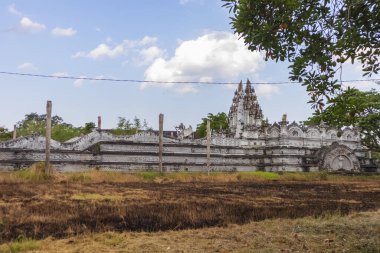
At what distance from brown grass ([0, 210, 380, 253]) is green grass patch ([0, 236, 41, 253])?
35 mm

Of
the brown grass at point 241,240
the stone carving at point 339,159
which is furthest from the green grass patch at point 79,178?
the stone carving at point 339,159

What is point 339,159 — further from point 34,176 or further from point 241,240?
point 241,240

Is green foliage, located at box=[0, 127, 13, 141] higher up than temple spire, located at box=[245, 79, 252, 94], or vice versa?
temple spire, located at box=[245, 79, 252, 94]


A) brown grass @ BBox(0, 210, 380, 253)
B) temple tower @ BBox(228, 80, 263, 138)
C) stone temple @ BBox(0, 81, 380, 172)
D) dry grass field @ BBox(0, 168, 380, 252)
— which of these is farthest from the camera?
temple tower @ BBox(228, 80, 263, 138)

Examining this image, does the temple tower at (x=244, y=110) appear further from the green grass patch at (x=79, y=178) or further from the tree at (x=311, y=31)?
the tree at (x=311, y=31)

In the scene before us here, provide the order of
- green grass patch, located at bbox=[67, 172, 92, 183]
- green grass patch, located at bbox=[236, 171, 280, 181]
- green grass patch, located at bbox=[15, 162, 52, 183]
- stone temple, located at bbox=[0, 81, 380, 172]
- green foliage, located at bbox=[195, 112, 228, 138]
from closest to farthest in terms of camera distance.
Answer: green grass patch, located at bbox=[15, 162, 52, 183] → green grass patch, located at bbox=[67, 172, 92, 183] → green grass patch, located at bbox=[236, 171, 280, 181] → stone temple, located at bbox=[0, 81, 380, 172] → green foliage, located at bbox=[195, 112, 228, 138]

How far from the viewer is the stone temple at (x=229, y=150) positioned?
31.8 m

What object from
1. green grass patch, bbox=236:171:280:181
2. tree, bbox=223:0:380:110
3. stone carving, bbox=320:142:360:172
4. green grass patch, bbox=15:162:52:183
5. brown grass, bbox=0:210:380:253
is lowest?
green grass patch, bbox=236:171:280:181

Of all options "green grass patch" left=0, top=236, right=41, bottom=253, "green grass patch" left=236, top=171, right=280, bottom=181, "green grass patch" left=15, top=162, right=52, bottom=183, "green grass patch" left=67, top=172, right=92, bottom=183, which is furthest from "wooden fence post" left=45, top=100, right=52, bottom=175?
"green grass patch" left=0, top=236, right=41, bottom=253

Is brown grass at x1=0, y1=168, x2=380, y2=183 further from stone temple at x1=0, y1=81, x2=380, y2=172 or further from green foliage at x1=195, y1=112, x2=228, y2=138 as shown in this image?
green foliage at x1=195, y1=112, x2=228, y2=138

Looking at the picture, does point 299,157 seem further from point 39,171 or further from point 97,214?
point 97,214

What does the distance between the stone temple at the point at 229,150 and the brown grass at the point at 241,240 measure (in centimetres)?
2227

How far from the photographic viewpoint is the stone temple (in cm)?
3175

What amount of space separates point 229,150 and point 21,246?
110 ft
